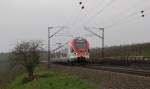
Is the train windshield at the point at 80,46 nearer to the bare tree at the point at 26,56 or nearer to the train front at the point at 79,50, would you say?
the train front at the point at 79,50

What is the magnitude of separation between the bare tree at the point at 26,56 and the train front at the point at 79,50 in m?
5.20

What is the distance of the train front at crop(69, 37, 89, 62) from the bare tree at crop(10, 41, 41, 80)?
205 inches

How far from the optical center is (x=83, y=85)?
25219mm

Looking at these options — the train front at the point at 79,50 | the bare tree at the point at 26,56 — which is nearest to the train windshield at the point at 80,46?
the train front at the point at 79,50

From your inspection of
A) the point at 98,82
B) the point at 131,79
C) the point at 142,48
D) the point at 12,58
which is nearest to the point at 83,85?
the point at 98,82

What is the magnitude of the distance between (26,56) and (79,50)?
724 cm

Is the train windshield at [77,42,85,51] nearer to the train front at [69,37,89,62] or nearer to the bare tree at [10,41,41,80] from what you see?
the train front at [69,37,89,62]

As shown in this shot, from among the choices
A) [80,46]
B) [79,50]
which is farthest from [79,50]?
[80,46]

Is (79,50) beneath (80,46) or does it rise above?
beneath

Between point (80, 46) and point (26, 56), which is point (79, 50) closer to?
point (80, 46)

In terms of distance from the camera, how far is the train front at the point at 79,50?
181ft

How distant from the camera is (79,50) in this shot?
2180 inches

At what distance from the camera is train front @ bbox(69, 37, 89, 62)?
2173 inches

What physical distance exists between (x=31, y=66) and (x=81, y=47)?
6870 millimetres
